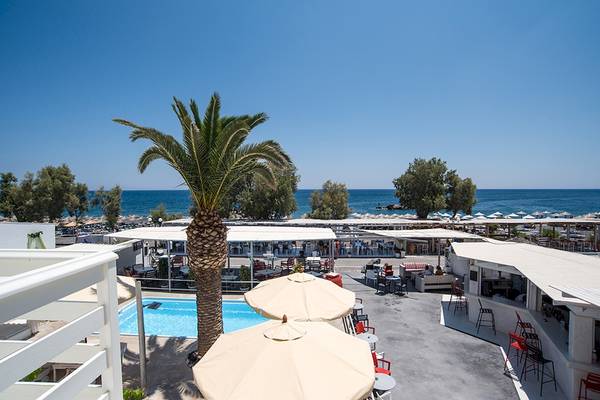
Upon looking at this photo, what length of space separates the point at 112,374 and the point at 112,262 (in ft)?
3.16

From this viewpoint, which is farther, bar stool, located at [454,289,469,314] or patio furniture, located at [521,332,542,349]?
bar stool, located at [454,289,469,314]

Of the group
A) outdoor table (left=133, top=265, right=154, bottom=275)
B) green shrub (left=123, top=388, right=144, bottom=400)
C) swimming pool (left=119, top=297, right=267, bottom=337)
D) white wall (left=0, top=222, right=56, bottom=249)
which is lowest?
swimming pool (left=119, top=297, right=267, bottom=337)

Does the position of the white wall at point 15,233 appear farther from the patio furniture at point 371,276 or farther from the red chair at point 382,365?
the patio furniture at point 371,276

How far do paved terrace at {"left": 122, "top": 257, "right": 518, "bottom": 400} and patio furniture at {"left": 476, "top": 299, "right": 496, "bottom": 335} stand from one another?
1182 mm

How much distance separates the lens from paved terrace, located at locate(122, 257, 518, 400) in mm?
7664

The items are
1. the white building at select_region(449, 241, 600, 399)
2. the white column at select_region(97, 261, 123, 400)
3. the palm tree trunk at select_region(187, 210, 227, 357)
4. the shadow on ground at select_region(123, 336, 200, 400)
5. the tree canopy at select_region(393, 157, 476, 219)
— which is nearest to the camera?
the white column at select_region(97, 261, 123, 400)

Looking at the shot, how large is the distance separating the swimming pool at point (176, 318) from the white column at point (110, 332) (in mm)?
9708

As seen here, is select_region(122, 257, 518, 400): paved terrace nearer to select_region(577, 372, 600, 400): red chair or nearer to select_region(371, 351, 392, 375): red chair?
select_region(371, 351, 392, 375): red chair

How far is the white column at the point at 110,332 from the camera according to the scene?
287cm

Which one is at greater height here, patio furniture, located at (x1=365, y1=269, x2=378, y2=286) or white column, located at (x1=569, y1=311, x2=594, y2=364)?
white column, located at (x1=569, y1=311, x2=594, y2=364)

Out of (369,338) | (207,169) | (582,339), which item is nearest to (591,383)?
(582,339)

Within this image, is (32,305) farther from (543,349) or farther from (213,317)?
(543,349)

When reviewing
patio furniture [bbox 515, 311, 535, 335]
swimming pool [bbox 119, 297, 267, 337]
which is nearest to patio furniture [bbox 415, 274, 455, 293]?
patio furniture [bbox 515, 311, 535, 335]

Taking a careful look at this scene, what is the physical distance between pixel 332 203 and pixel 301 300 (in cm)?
3319
